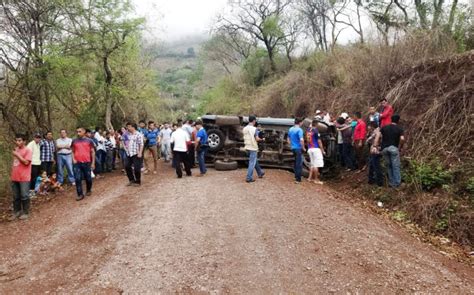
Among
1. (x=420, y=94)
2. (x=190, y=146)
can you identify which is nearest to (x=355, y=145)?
(x=420, y=94)

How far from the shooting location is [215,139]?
40.2 feet

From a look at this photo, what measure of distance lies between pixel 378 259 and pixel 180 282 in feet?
9.52

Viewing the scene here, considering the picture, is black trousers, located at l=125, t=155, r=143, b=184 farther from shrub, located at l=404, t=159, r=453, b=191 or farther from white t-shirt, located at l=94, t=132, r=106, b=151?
shrub, located at l=404, t=159, r=453, b=191

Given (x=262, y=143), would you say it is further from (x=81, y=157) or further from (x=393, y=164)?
(x=81, y=157)

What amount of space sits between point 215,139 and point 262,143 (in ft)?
5.20

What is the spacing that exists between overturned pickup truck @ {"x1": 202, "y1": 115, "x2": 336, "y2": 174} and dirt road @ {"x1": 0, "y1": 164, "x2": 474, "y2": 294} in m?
3.30

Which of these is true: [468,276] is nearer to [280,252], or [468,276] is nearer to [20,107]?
[280,252]

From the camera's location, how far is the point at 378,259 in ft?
17.7

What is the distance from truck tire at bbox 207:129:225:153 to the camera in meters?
12.2

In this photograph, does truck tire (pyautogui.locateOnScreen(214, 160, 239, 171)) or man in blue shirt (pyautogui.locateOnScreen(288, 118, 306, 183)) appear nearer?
man in blue shirt (pyautogui.locateOnScreen(288, 118, 306, 183))

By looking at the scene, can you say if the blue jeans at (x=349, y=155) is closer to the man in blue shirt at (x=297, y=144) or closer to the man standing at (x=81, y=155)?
the man in blue shirt at (x=297, y=144)

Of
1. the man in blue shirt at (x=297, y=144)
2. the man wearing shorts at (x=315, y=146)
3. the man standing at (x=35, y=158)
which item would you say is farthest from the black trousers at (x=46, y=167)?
the man wearing shorts at (x=315, y=146)

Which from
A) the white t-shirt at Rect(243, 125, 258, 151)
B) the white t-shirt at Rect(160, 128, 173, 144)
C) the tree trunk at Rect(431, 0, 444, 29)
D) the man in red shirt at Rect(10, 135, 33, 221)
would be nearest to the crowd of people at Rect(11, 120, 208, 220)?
the man in red shirt at Rect(10, 135, 33, 221)

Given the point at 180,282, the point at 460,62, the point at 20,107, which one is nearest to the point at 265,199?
the point at 180,282
